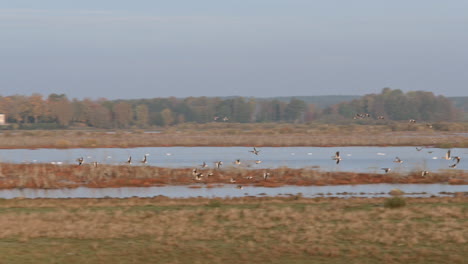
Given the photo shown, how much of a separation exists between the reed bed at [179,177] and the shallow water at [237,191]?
182 centimetres

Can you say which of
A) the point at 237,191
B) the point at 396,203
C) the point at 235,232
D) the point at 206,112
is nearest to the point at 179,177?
the point at 237,191

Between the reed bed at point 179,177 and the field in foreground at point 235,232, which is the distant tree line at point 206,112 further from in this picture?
the field in foreground at point 235,232

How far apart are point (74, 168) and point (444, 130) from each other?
9335 cm

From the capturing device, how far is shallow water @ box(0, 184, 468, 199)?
32906 mm

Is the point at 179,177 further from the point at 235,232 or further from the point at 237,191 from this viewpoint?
the point at 235,232

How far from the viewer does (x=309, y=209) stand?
2319 centimetres

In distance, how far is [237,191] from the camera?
35.1 meters

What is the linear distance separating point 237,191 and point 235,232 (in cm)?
1666

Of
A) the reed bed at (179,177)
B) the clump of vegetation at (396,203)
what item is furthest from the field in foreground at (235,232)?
the reed bed at (179,177)

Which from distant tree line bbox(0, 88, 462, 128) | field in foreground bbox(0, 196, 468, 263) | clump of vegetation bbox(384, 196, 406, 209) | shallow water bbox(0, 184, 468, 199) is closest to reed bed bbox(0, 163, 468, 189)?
shallow water bbox(0, 184, 468, 199)

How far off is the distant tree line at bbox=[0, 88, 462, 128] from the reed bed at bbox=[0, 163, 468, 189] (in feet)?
343

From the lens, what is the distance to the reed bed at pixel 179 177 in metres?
39.7

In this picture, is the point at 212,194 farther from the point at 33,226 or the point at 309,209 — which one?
the point at 33,226

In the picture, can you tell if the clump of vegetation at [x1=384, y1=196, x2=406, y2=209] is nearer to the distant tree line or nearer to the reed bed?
the reed bed
